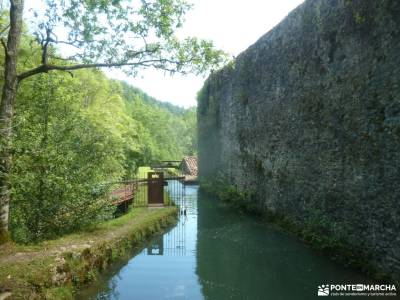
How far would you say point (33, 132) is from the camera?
7984 millimetres

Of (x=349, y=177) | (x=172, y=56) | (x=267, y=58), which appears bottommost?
(x=349, y=177)

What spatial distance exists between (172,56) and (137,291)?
4881 mm

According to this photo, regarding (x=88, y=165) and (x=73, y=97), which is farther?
(x=73, y=97)

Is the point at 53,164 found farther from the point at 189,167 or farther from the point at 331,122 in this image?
the point at 189,167

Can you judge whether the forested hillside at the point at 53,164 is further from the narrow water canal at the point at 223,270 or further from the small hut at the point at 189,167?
the small hut at the point at 189,167

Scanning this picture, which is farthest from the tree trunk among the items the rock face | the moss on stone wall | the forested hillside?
the rock face

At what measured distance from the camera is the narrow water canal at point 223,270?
21.7ft

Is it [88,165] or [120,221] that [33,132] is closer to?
[88,165]

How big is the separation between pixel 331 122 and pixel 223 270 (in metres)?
3.83

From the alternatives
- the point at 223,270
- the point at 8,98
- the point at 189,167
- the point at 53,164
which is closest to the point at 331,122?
the point at 223,270

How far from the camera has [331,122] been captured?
8.39 meters

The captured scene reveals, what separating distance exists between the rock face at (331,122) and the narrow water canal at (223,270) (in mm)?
826

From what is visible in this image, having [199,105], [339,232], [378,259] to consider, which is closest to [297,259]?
[339,232]

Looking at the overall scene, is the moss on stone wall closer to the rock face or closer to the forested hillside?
the forested hillside
